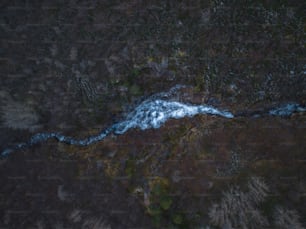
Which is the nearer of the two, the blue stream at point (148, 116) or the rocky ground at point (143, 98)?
the rocky ground at point (143, 98)

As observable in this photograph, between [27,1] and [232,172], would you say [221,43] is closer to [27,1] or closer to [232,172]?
[232,172]

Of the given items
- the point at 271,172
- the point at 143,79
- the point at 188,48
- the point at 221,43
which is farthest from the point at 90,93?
the point at 271,172

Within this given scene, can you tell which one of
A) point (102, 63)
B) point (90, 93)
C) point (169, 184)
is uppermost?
point (102, 63)

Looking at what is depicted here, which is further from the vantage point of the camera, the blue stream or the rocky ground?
the blue stream

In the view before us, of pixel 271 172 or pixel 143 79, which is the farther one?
pixel 143 79
